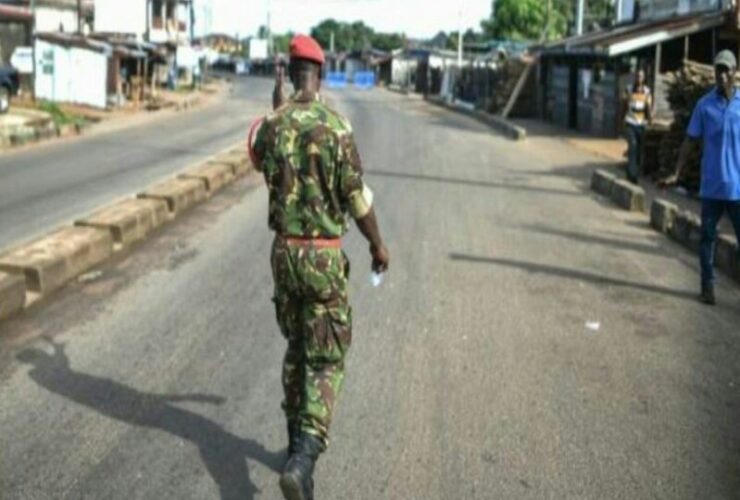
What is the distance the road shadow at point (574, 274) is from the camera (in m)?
8.51

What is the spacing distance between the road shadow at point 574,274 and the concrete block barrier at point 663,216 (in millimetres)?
2748

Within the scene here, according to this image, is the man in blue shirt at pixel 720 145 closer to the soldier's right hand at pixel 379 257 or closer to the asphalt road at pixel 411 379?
the asphalt road at pixel 411 379

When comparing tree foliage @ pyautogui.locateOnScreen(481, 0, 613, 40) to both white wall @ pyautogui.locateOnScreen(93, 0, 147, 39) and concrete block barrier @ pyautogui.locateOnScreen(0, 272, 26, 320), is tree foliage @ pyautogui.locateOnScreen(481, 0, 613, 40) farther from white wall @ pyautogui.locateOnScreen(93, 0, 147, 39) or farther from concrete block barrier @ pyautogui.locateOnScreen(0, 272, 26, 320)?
concrete block barrier @ pyautogui.locateOnScreen(0, 272, 26, 320)

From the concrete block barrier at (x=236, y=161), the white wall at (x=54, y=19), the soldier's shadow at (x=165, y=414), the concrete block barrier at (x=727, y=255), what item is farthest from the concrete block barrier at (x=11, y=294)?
the white wall at (x=54, y=19)

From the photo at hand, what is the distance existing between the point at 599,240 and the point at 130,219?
5.06 m

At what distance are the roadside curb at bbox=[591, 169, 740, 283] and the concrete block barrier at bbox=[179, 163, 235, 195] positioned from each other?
227 inches

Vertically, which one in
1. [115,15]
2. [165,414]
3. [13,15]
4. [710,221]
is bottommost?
[165,414]

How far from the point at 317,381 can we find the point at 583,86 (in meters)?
27.9

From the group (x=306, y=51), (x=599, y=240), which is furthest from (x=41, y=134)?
(x=306, y=51)

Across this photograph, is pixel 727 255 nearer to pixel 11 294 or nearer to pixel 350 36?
pixel 11 294

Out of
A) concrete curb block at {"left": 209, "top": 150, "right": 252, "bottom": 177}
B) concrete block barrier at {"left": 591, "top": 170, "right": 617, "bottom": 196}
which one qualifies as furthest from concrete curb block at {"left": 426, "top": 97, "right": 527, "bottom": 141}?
concrete curb block at {"left": 209, "top": 150, "right": 252, "bottom": 177}

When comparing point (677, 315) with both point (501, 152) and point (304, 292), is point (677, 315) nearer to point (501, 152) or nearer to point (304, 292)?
point (304, 292)

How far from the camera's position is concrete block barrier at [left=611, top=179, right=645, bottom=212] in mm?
13430

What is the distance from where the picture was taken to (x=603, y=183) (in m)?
15.6
